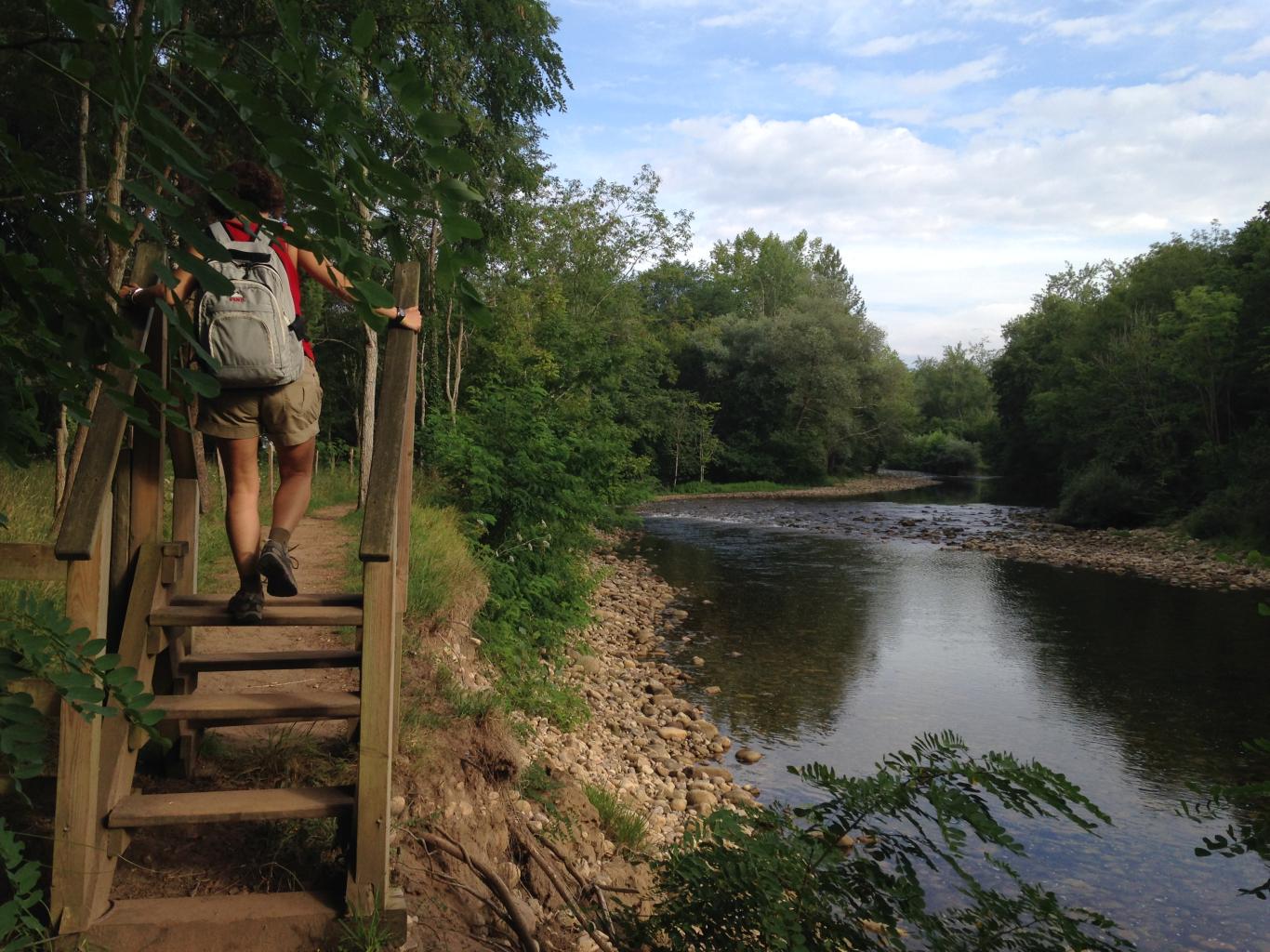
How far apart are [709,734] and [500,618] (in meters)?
2.40

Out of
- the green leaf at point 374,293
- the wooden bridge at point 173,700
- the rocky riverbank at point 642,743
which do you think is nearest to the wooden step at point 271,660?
the wooden bridge at point 173,700

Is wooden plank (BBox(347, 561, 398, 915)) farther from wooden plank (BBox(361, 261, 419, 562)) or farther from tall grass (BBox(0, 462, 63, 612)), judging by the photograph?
tall grass (BBox(0, 462, 63, 612))

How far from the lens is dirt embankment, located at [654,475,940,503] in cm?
4138

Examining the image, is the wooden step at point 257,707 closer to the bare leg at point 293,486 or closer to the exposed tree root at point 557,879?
the bare leg at point 293,486

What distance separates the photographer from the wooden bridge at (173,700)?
107 inches

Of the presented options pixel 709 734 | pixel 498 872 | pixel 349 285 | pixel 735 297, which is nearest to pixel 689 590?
pixel 709 734

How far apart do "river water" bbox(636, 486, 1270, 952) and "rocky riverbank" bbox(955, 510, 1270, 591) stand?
1240 millimetres

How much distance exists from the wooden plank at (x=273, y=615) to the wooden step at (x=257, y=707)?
241mm

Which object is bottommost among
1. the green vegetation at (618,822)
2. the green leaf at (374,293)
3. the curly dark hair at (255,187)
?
the green vegetation at (618,822)

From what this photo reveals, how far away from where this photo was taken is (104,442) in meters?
2.86

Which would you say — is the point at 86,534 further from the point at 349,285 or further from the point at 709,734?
the point at 709,734

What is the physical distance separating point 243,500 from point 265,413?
354mm

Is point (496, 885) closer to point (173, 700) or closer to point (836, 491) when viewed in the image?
point (173, 700)

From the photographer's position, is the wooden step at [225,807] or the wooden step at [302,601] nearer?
the wooden step at [225,807]
